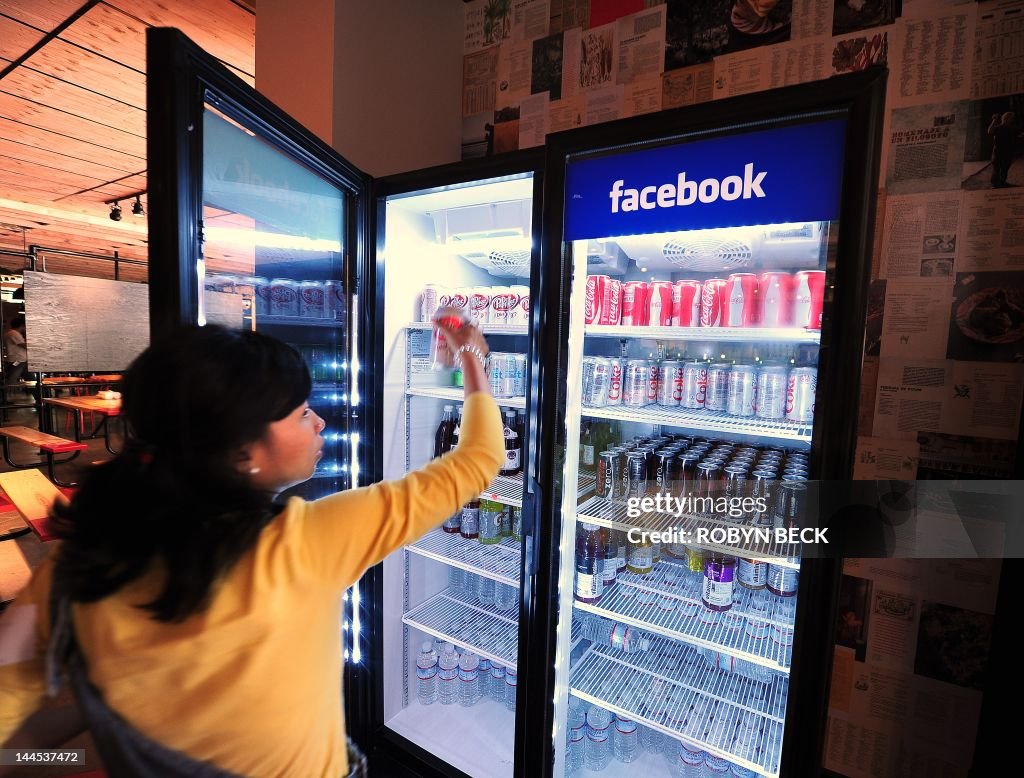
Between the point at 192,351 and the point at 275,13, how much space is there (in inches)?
79.3

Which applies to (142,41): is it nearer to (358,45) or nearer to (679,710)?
(358,45)

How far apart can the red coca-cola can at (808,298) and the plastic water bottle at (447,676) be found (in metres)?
2.02

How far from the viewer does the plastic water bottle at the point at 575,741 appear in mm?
1958

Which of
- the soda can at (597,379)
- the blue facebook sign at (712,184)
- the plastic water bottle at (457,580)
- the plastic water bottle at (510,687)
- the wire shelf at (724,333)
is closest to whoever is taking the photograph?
the blue facebook sign at (712,184)

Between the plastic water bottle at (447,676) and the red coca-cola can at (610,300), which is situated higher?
the red coca-cola can at (610,300)

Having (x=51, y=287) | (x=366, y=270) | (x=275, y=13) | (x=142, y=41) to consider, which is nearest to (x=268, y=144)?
(x=366, y=270)

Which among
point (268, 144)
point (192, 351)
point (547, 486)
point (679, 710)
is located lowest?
point (679, 710)

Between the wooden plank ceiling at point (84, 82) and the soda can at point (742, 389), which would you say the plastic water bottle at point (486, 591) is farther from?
the wooden plank ceiling at point (84, 82)

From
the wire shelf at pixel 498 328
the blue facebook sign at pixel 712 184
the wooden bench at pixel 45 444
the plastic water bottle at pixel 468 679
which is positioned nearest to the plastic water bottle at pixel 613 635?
the plastic water bottle at pixel 468 679

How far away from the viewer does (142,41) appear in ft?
8.10

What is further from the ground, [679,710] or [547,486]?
[547,486]

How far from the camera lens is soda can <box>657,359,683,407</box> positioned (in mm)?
1733

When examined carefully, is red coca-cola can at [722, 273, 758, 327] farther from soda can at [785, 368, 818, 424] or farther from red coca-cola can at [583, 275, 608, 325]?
red coca-cola can at [583, 275, 608, 325]

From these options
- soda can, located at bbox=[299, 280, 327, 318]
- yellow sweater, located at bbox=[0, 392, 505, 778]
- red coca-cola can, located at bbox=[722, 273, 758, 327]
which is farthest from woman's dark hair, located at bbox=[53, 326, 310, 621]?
red coca-cola can, located at bbox=[722, 273, 758, 327]
